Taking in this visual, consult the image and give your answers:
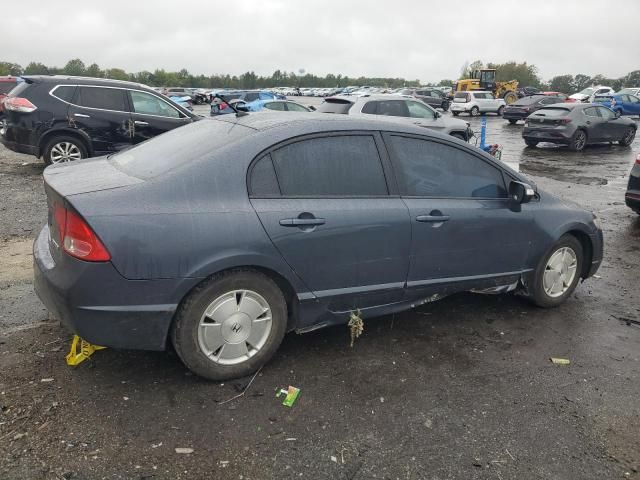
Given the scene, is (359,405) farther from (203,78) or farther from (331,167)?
(203,78)

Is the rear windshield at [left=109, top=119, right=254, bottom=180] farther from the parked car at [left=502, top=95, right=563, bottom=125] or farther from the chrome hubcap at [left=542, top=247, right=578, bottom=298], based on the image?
the parked car at [left=502, top=95, right=563, bottom=125]

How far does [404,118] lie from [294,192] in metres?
10.7

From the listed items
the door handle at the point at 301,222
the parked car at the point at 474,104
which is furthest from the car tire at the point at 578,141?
the parked car at the point at 474,104

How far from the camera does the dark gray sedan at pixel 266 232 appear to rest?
9.17 ft

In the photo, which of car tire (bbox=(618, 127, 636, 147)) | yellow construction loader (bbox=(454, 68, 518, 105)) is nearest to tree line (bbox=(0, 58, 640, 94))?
yellow construction loader (bbox=(454, 68, 518, 105))

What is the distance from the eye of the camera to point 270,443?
8.74 feet

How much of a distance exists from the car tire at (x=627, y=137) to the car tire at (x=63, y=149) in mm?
17677

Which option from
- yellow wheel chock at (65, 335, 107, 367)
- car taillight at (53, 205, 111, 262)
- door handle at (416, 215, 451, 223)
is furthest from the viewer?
door handle at (416, 215, 451, 223)

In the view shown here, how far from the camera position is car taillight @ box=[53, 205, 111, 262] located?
8.87 ft

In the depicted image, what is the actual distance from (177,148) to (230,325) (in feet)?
4.08

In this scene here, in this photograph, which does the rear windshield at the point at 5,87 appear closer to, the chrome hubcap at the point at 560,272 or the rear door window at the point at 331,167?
the rear door window at the point at 331,167

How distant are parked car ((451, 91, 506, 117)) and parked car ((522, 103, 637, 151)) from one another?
1576 cm

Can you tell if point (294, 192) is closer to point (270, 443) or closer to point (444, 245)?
point (444, 245)

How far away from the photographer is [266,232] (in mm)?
3047
